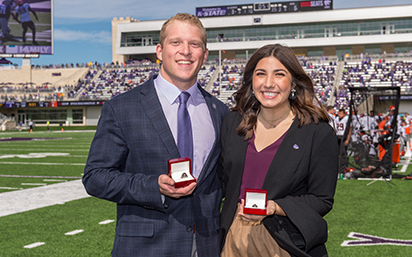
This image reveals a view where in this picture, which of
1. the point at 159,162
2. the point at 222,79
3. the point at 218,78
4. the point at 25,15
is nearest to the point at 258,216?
the point at 159,162

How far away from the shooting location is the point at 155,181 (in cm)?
213

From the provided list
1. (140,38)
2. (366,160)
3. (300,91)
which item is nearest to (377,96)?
(366,160)

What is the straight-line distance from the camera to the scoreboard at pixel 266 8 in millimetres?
65250

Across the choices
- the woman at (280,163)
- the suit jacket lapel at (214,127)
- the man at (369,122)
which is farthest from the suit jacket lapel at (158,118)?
the man at (369,122)

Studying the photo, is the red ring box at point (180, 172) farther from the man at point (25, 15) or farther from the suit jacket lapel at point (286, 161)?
the man at point (25, 15)

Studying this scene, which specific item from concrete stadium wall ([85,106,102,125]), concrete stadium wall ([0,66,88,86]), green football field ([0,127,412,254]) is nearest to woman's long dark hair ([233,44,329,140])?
green football field ([0,127,412,254])

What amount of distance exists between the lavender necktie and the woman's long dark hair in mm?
357

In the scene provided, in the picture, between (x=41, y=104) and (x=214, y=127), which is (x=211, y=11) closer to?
(x=41, y=104)

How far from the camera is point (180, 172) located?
199 cm

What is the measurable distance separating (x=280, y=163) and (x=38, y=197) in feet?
24.6

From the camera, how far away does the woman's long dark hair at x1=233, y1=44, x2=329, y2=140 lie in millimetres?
2510

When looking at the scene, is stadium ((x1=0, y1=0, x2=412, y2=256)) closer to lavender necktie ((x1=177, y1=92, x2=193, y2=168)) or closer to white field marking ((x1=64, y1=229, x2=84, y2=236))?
white field marking ((x1=64, y1=229, x2=84, y2=236))

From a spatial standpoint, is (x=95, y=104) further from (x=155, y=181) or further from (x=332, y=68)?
(x=155, y=181)

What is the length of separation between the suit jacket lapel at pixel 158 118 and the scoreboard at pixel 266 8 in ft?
218
